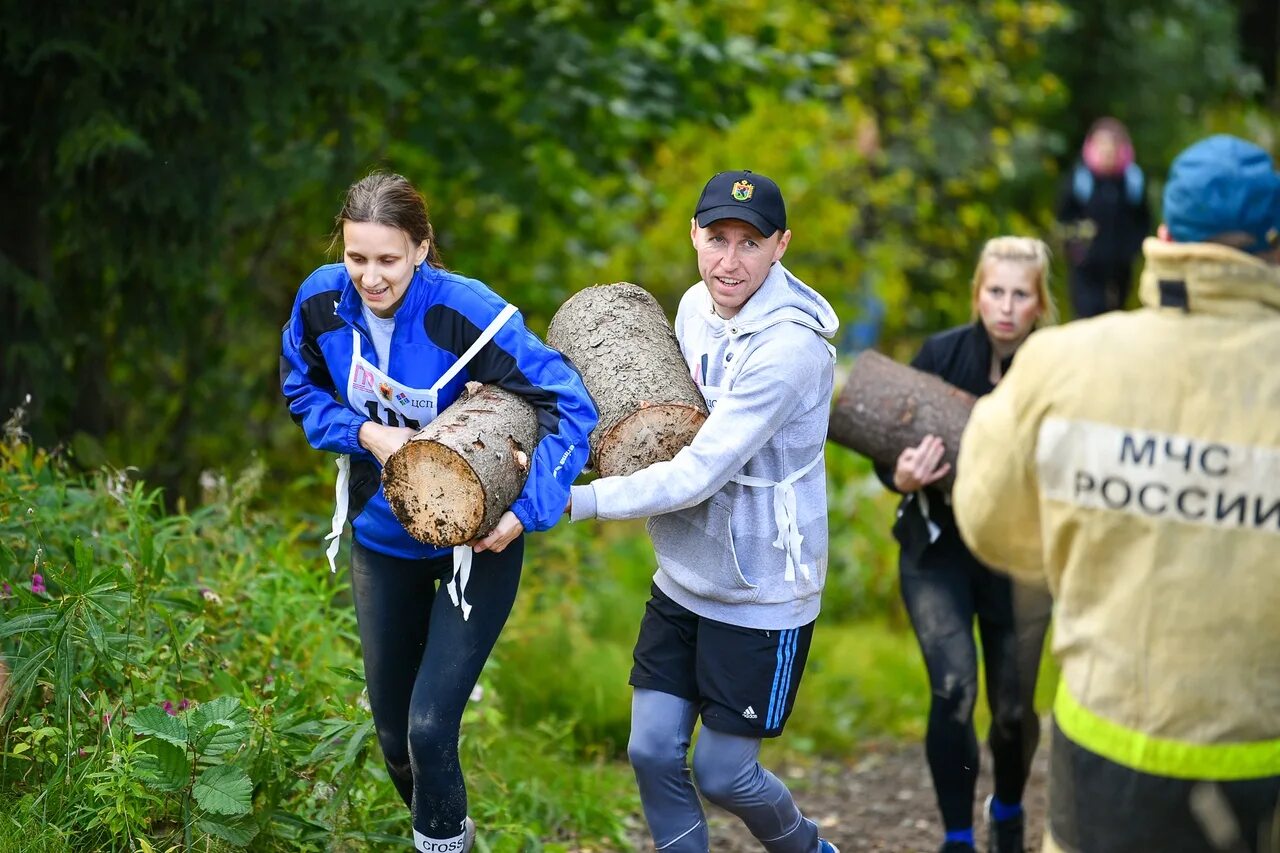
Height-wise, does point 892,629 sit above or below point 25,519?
below

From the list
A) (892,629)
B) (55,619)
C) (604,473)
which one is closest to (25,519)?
(55,619)

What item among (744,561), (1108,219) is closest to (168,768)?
(744,561)

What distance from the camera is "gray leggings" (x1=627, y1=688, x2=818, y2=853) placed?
3.98 meters

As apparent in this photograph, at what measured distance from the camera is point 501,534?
3.91 m

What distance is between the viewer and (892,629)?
27.5 feet

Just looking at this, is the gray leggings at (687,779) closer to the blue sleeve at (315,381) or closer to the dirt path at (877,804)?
the blue sleeve at (315,381)

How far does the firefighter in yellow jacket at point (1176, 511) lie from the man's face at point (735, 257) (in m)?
1.36

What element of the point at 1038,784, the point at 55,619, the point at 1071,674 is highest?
the point at 1071,674

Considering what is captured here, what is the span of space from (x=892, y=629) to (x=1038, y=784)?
1933mm

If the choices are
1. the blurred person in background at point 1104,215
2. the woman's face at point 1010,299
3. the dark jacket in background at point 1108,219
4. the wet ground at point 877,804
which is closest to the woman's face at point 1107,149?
the blurred person in background at point 1104,215

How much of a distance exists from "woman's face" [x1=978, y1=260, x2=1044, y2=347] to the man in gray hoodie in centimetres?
119

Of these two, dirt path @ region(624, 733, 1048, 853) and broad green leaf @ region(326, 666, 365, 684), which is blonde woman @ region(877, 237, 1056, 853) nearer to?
dirt path @ region(624, 733, 1048, 853)

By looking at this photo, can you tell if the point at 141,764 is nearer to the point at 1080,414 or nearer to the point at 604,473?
the point at 604,473

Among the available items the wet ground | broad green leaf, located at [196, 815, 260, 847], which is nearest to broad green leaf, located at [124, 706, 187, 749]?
broad green leaf, located at [196, 815, 260, 847]
